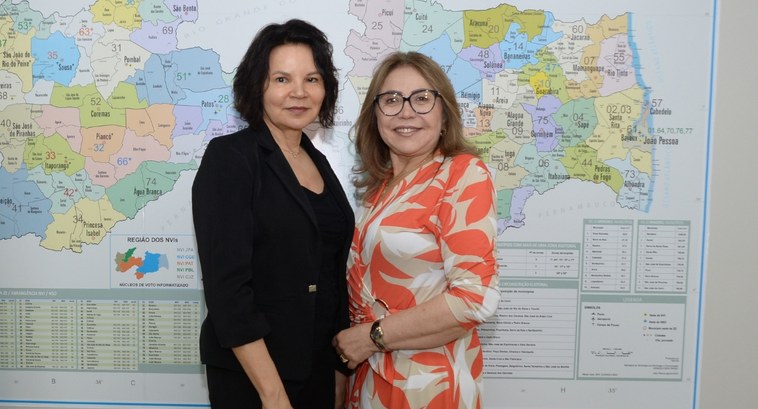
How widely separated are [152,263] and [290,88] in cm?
100

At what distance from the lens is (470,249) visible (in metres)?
1.42

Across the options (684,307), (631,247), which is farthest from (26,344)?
(684,307)

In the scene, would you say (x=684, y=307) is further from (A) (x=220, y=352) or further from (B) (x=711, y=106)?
(A) (x=220, y=352)

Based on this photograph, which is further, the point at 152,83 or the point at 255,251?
the point at 152,83

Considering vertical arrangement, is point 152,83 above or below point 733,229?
above

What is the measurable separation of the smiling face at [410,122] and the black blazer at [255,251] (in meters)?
0.33

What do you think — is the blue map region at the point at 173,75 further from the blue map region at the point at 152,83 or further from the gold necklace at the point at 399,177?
the gold necklace at the point at 399,177

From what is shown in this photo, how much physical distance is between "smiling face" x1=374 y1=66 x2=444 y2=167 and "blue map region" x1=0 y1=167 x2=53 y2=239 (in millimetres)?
1369

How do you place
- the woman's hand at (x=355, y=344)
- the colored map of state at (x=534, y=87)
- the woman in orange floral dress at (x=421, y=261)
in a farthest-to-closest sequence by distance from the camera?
the colored map of state at (x=534, y=87) → the woman's hand at (x=355, y=344) → the woman in orange floral dress at (x=421, y=261)

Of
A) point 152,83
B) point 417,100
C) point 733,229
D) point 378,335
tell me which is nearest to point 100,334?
point 152,83

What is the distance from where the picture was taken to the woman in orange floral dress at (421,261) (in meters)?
1.44

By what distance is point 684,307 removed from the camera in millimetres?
2145

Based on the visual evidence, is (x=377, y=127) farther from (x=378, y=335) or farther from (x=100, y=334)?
(x=100, y=334)

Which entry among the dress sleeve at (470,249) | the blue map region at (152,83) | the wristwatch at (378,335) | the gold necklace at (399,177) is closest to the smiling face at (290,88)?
the gold necklace at (399,177)
